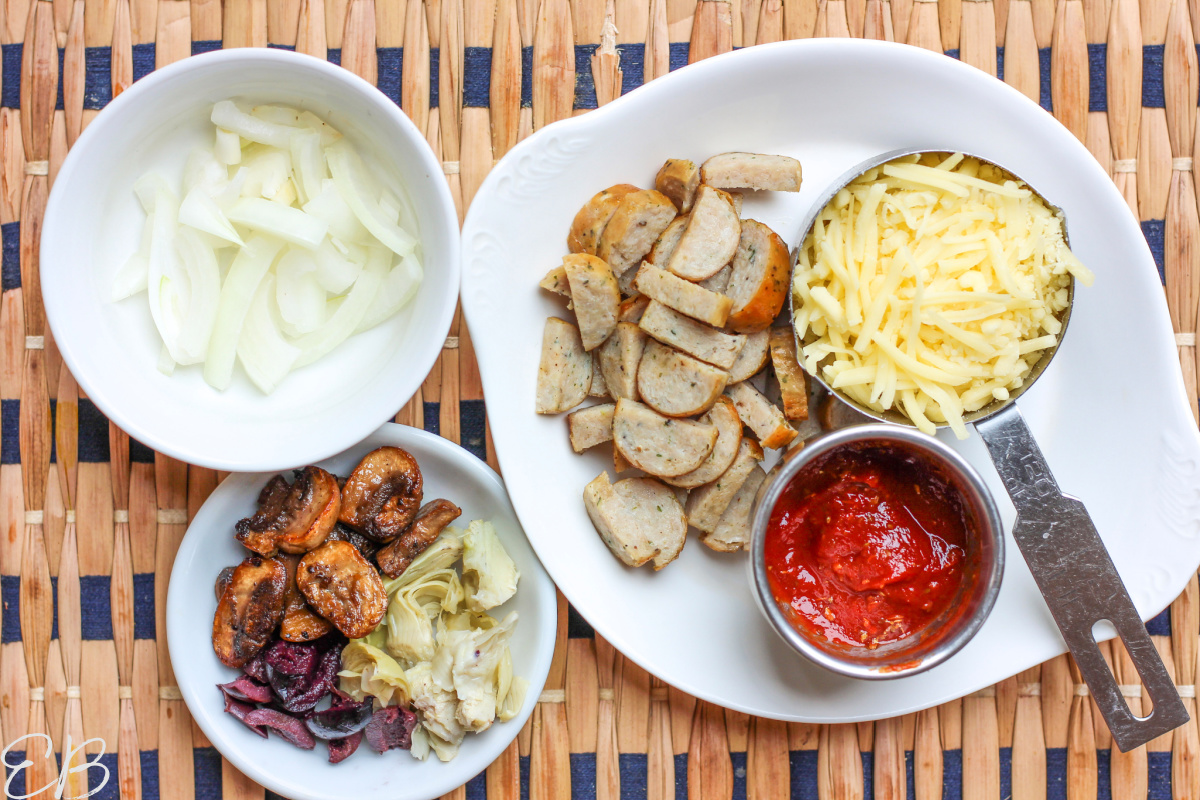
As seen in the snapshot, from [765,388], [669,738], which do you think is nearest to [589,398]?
[765,388]

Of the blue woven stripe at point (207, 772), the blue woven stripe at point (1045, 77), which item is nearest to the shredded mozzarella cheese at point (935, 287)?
the blue woven stripe at point (1045, 77)

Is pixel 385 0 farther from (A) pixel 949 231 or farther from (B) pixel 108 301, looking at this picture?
(A) pixel 949 231

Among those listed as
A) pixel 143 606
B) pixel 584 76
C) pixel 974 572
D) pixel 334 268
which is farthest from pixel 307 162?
pixel 974 572

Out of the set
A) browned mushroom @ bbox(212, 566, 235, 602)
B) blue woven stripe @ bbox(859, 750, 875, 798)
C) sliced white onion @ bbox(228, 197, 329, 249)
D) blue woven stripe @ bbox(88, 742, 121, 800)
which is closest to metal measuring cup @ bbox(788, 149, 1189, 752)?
blue woven stripe @ bbox(859, 750, 875, 798)

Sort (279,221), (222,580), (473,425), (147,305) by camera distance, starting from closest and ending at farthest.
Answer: (279,221) → (147,305) → (222,580) → (473,425)

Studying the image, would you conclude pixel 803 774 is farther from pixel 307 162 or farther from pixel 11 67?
pixel 11 67

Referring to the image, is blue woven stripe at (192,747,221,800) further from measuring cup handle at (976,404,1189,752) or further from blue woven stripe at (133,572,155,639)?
measuring cup handle at (976,404,1189,752)
